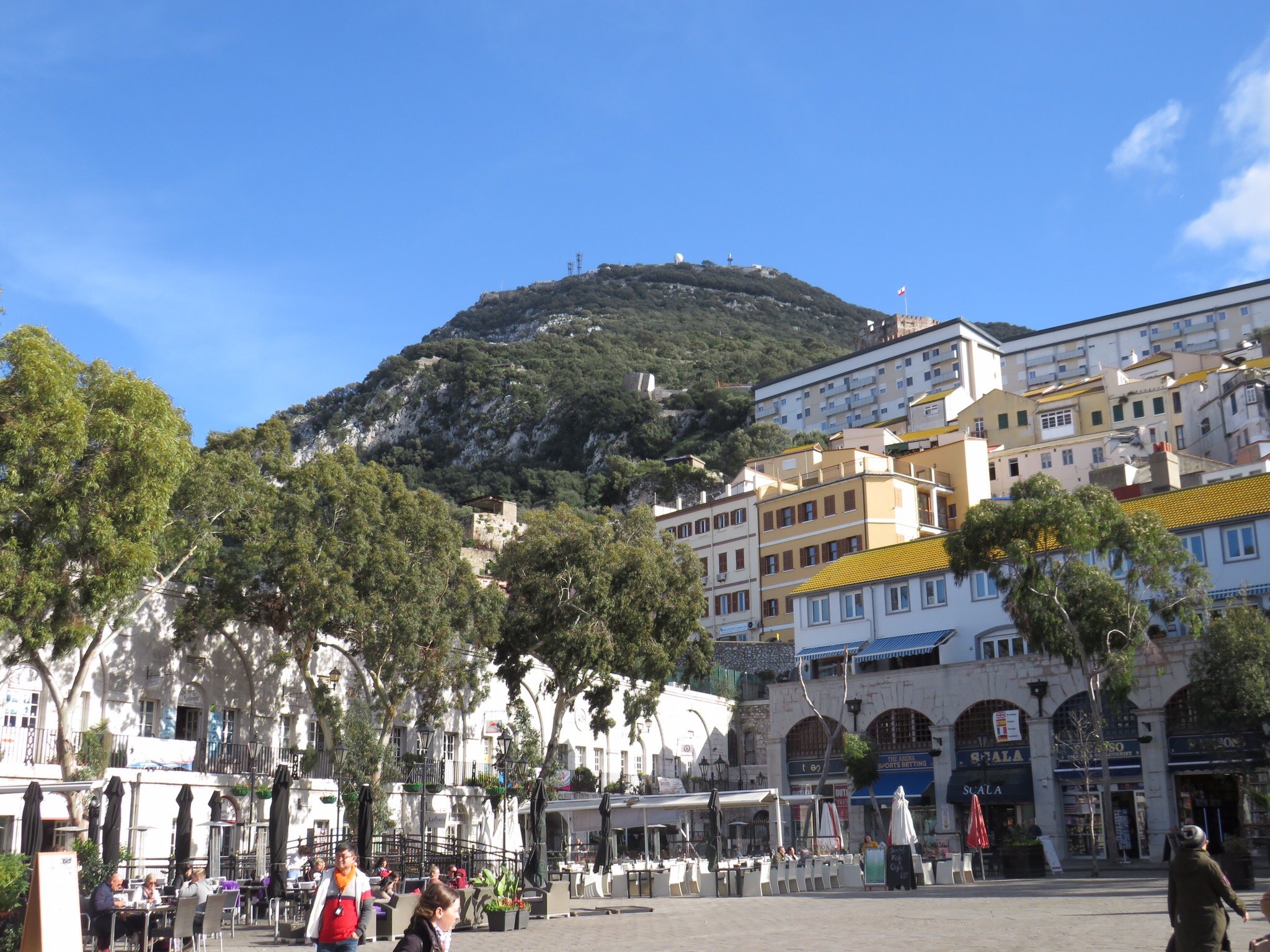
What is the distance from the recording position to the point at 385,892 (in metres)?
19.5

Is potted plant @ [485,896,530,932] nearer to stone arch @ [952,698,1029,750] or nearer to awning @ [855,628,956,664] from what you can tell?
stone arch @ [952,698,1029,750]

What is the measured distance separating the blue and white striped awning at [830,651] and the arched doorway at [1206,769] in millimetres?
12074

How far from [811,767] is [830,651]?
4536 millimetres

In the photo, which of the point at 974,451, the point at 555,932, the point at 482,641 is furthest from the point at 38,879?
the point at 974,451

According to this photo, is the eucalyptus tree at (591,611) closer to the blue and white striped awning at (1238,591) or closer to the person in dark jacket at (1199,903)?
the blue and white striped awning at (1238,591)

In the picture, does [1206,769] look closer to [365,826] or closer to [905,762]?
[905,762]

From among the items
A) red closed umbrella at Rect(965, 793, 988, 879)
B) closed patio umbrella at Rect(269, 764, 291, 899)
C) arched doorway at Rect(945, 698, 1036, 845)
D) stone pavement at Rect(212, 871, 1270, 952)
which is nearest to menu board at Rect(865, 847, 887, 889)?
stone pavement at Rect(212, 871, 1270, 952)

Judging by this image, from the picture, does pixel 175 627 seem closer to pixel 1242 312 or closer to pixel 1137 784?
pixel 1137 784

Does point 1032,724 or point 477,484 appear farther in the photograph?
point 477,484

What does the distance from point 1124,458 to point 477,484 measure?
64789 millimetres

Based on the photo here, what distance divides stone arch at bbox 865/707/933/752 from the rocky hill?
48.7m

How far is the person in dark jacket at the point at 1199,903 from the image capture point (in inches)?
354

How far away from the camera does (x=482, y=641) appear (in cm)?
3522

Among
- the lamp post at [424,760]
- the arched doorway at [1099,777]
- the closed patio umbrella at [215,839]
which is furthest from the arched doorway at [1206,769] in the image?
the closed patio umbrella at [215,839]
